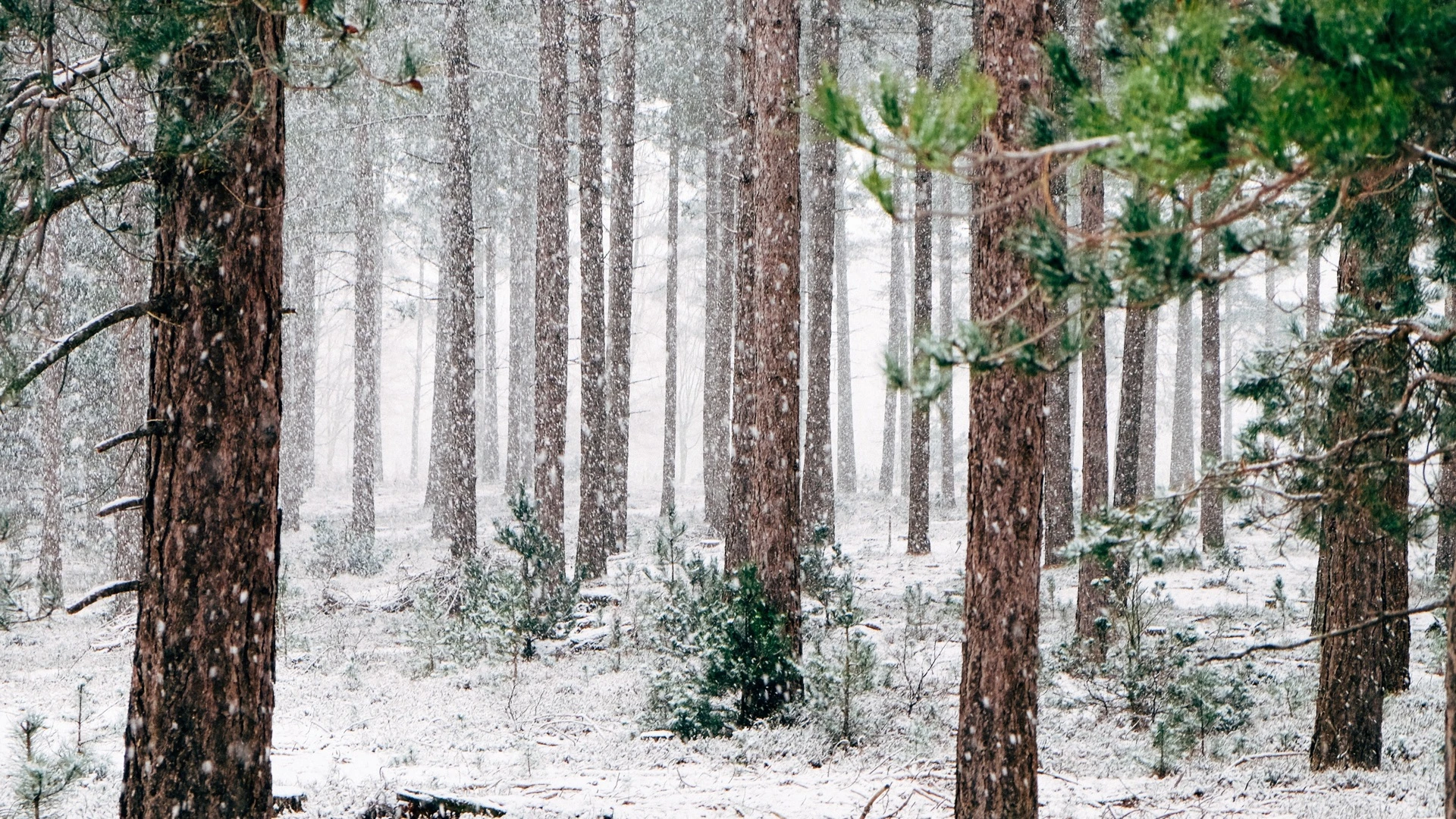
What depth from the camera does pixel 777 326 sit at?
7859 millimetres

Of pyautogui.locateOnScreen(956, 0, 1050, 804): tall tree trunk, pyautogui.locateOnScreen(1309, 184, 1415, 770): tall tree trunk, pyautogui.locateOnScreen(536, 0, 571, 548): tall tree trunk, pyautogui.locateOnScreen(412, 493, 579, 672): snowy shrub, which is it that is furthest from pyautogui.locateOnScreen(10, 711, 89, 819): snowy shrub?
pyautogui.locateOnScreen(536, 0, 571, 548): tall tree trunk

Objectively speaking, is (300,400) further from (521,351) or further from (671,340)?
(671,340)

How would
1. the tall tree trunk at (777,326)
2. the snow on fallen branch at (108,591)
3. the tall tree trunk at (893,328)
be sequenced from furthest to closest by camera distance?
the tall tree trunk at (893,328) → the tall tree trunk at (777,326) → the snow on fallen branch at (108,591)

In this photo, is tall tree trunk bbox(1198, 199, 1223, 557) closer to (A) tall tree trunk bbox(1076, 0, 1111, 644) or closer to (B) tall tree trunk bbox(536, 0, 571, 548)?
(A) tall tree trunk bbox(1076, 0, 1111, 644)

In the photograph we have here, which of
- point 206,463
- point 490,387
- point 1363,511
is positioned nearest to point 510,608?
point 206,463

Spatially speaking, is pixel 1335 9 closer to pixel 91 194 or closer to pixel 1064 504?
pixel 91 194

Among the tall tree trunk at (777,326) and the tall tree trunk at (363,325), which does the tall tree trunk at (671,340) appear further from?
the tall tree trunk at (777,326)

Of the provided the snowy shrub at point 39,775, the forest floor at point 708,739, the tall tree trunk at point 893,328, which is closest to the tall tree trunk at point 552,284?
the forest floor at point 708,739

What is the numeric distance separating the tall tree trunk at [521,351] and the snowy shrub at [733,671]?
19417mm

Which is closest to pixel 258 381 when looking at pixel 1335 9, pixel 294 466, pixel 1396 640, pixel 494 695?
pixel 1335 9

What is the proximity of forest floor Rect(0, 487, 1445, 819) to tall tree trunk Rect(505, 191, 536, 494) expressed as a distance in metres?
14.0

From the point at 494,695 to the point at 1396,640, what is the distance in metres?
7.74

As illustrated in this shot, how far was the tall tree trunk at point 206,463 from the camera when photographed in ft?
13.5

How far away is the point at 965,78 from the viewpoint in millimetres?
2562
